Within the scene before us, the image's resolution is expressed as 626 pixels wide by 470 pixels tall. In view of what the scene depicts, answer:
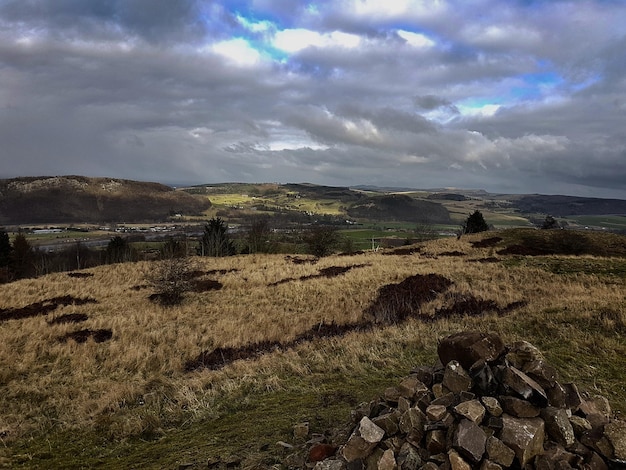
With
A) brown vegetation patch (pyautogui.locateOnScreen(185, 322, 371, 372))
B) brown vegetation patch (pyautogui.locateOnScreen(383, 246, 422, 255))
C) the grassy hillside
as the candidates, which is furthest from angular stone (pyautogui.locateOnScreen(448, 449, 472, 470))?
brown vegetation patch (pyautogui.locateOnScreen(383, 246, 422, 255))

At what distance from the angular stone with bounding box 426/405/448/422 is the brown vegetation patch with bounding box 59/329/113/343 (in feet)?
45.9

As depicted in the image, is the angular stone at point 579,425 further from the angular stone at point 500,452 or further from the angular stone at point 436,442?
the angular stone at point 436,442

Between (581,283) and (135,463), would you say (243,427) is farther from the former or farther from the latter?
(581,283)

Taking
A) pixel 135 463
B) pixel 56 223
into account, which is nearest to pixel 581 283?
pixel 135 463

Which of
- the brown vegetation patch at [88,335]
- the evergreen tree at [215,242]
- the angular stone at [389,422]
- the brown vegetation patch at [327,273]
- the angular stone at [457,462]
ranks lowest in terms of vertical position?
the evergreen tree at [215,242]

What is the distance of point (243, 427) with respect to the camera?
22.4 ft

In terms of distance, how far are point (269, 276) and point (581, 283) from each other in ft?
59.5

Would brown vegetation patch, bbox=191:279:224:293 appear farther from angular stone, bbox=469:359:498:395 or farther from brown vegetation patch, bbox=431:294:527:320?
angular stone, bbox=469:359:498:395

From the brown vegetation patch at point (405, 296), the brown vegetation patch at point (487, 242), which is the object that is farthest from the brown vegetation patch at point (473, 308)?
the brown vegetation patch at point (487, 242)

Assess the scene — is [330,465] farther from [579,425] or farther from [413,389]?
[579,425]

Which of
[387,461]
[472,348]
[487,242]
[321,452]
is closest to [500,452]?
[387,461]

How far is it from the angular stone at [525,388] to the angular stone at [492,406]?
0.97 feet

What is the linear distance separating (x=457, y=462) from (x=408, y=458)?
1.71 feet

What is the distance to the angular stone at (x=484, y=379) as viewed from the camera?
15.6 feet
